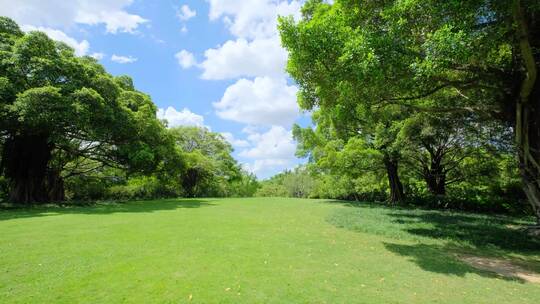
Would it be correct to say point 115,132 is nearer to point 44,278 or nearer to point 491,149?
point 44,278

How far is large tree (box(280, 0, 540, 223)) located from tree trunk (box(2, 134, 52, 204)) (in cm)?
1813

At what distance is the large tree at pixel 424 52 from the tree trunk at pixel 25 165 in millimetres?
18130

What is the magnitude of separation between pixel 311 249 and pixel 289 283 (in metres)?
2.46

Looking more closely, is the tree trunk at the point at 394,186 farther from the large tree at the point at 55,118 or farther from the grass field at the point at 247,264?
the large tree at the point at 55,118

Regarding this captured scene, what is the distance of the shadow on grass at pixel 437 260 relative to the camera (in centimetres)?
606

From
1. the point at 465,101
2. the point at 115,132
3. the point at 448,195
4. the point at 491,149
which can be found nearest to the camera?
the point at 465,101

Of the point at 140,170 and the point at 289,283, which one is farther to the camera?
the point at 140,170

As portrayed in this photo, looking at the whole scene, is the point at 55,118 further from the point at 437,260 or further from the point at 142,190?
the point at 142,190

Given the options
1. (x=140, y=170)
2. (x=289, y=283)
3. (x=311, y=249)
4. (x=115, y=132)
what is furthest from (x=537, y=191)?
(x=140, y=170)

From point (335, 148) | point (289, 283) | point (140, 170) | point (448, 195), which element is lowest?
point (289, 283)

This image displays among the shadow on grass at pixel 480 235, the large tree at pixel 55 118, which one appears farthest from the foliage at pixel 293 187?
the shadow on grass at pixel 480 235

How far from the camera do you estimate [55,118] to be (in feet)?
49.3

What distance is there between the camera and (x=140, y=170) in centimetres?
2164

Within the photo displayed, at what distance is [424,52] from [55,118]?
1618 centimetres
